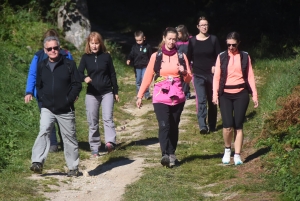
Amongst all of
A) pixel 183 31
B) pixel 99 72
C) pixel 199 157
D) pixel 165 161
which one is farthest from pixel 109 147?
pixel 183 31

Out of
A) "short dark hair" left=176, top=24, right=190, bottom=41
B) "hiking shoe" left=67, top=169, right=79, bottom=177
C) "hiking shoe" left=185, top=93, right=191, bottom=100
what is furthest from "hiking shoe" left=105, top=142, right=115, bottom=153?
"hiking shoe" left=185, top=93, right=191, bottom=100

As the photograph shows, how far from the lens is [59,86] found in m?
8.95

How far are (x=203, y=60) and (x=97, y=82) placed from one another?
85.0 inches

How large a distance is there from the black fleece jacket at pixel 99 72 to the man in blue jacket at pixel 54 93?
5.06 feet

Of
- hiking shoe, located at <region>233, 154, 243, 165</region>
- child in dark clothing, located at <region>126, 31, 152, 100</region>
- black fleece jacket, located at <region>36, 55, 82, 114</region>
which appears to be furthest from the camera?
child in dark clothing, located at <region>126, 31, 152, 100</region>

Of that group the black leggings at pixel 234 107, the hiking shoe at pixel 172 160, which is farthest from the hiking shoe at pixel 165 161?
the black leggings at pixel 234 107

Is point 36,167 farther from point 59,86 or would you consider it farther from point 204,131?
point 204,131

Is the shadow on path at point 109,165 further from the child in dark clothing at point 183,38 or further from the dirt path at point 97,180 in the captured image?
the child in dark clothing at point 183,38

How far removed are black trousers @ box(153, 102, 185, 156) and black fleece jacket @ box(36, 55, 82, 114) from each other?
3.99 feet

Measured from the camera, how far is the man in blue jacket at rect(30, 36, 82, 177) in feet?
29.4

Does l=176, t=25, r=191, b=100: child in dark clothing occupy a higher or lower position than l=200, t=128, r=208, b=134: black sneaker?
higher

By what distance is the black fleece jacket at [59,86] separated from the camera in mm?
8953

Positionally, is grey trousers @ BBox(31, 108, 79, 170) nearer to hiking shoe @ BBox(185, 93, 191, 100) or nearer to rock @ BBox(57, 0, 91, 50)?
hiking shoe @ BBox(185, 93, 191, 100)

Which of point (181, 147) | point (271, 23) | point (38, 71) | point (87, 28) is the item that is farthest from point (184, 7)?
point (38, 71)
